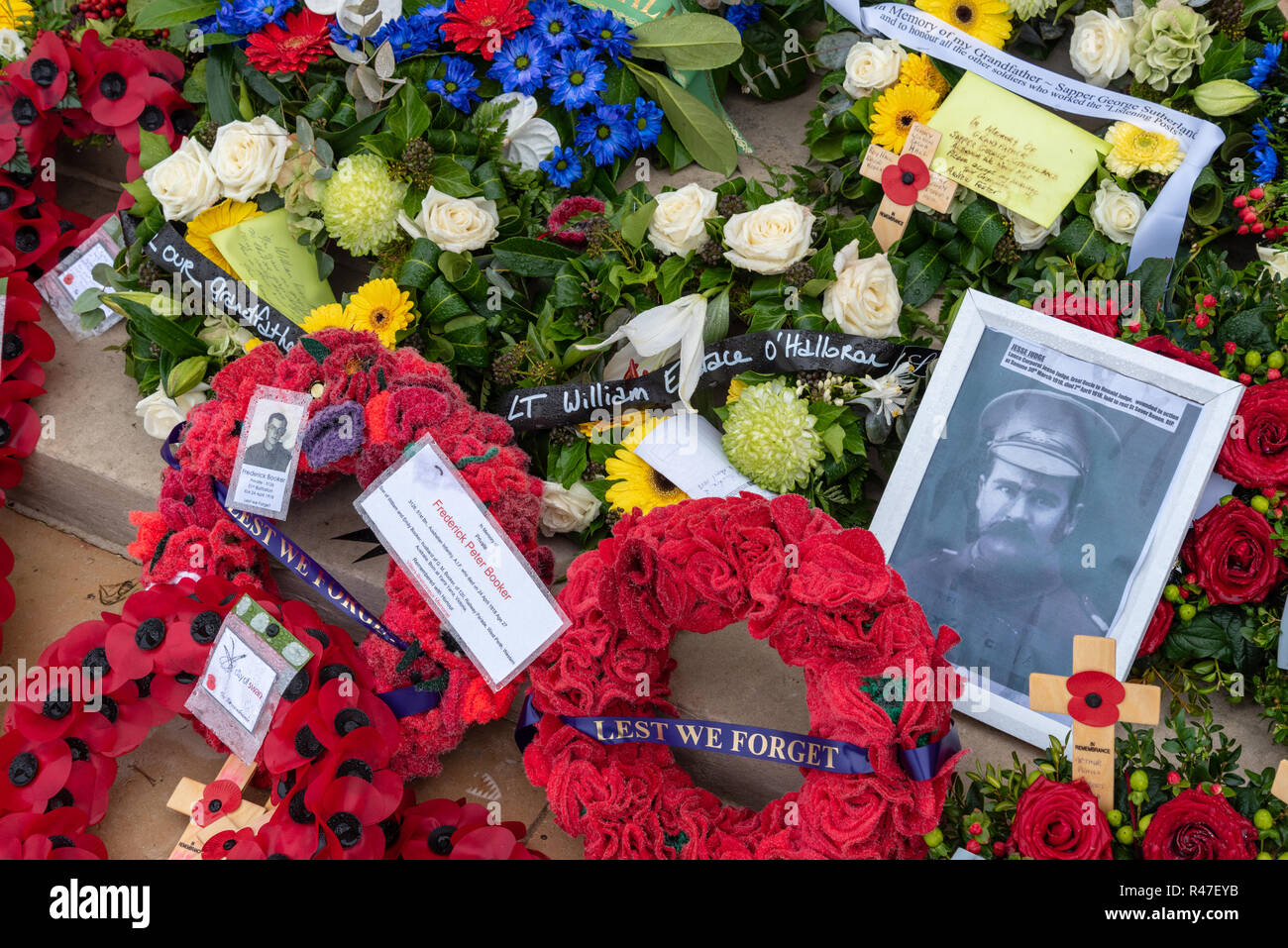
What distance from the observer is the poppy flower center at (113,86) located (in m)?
2.38

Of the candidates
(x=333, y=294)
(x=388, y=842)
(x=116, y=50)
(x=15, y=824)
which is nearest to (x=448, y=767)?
(x=388, y=842)

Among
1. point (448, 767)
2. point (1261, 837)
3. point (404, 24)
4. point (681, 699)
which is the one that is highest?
point (404, 24)

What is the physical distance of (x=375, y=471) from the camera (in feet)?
5.92

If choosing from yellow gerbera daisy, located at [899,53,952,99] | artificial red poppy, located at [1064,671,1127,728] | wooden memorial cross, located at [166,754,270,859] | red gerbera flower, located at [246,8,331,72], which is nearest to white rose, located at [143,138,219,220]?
red gerbera flower, located at [246,8,331,72]

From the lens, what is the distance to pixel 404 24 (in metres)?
2.20

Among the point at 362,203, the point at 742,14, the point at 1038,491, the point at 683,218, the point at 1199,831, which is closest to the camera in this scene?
the point at 1199,831

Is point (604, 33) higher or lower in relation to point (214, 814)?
higher

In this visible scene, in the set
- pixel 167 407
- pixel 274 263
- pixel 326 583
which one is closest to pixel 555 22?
pixel 274 263

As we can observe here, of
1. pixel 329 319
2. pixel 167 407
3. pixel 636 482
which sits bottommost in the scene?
pixel 167 407

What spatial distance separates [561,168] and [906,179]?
0.74 m

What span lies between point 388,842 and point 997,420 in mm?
1277

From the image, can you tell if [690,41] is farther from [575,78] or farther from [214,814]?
[214,814]

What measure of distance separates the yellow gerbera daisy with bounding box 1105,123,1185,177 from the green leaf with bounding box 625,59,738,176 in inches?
29.8

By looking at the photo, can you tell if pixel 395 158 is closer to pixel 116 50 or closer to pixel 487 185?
pixel 487 185
